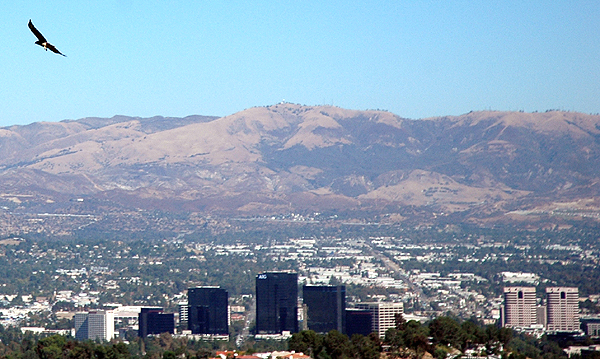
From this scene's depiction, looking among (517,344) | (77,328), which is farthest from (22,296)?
(517,344)

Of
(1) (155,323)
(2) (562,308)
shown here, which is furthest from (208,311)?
(2) (562,308)

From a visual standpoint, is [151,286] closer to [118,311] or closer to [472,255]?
[118,311]

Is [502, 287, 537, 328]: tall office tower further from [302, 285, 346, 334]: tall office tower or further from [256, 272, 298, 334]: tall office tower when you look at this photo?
[256, 272, 298, 334]: tall office tower

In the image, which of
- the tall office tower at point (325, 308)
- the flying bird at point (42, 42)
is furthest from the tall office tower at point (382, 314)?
the flying bird at point (42, 42)

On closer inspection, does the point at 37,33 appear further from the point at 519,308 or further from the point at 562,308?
the point at 519,308

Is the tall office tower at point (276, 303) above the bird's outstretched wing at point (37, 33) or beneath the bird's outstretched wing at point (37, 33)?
beneath

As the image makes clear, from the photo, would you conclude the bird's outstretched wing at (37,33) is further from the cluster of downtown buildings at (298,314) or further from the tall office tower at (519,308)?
the tall office tower at (519,308)
